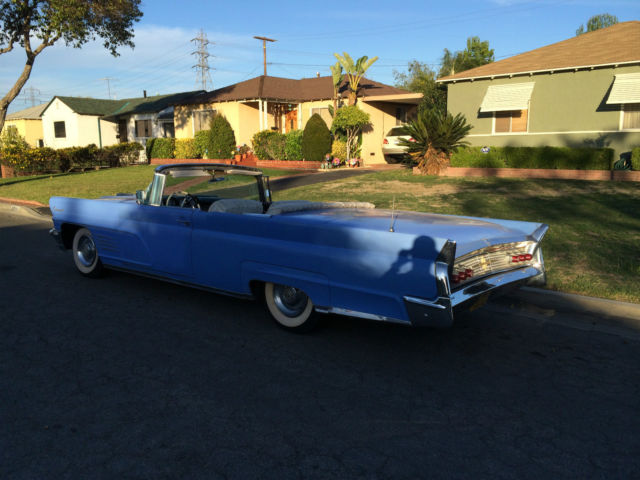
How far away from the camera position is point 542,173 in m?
16.1

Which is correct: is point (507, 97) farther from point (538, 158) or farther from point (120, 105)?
point (120, 105)

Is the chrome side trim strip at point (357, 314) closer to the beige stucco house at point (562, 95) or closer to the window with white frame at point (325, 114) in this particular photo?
the beige stucco house at point (562, 95)

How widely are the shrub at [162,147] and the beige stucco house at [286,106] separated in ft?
3.78

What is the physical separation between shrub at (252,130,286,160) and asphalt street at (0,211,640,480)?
19640 millimetres

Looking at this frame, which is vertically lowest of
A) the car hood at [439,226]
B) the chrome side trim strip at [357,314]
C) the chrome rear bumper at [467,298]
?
the chrome side trim strip at [357,314]

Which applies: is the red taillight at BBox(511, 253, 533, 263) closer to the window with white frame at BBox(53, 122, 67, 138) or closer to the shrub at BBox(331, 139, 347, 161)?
the shrub at BBox(331, 139, 347, 161)

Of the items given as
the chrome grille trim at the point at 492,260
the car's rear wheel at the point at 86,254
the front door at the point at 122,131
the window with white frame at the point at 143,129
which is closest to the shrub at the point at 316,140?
the window with white frame at the point at 143,129

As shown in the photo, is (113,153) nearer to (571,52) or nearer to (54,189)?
(54,189)

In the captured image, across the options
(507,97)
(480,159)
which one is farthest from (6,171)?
(507,97)

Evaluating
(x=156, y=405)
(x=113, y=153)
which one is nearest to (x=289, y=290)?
(x=156, y=405)

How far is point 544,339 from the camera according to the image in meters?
4.57

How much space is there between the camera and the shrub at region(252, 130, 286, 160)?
24.5m

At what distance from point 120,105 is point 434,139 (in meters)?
31.3

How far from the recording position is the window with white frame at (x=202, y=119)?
2827cm
